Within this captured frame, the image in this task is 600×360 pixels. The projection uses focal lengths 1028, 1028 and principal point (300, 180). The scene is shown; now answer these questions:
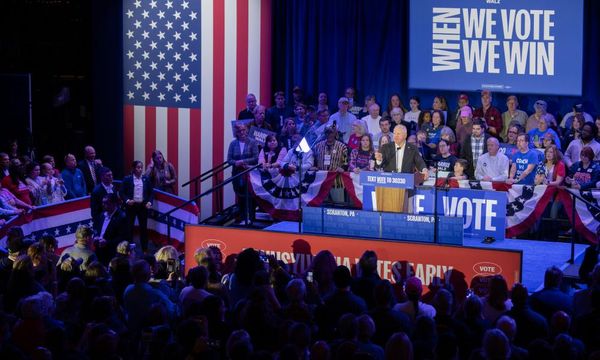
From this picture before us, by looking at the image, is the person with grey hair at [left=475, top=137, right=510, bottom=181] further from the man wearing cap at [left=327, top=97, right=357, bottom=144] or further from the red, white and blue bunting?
the red, white and blue bunting

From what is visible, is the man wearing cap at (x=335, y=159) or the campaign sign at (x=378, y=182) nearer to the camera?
the campaign sign at (x=378, y=182)

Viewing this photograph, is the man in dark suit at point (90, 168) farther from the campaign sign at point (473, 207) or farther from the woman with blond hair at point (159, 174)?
the campaign sign at point (473, 207)

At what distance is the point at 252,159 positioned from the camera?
16516mm

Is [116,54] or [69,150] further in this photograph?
[69,150]

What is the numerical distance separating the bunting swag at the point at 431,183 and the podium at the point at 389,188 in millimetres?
1275

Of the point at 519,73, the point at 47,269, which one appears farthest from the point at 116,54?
the point at 47,269

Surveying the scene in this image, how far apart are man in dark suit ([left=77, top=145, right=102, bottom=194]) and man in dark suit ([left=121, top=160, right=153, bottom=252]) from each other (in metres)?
1.29

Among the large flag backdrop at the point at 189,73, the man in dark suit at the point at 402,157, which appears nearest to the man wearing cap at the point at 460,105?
the man in dark suit at the point at 402,157

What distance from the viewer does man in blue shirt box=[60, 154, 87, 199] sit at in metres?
16.5

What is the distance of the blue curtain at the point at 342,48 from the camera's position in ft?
64.7

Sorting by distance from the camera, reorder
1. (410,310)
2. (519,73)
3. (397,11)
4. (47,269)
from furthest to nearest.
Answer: (397,11)
(519,73)
(47,269)
(410,310)

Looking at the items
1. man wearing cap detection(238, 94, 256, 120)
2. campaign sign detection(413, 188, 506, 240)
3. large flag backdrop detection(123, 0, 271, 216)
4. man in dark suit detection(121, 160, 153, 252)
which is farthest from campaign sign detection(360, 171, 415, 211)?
large flag backdrop detection(123, 0, 271, 216)

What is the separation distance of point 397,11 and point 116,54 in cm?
540

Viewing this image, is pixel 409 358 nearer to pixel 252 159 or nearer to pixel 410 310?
pixel 410 310
